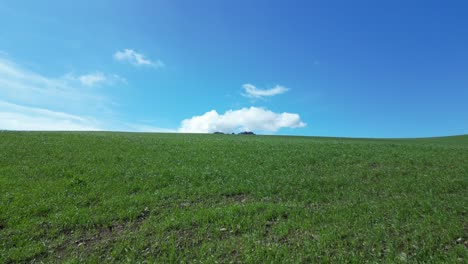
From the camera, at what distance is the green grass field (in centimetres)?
687

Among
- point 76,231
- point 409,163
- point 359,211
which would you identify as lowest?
point 76,231

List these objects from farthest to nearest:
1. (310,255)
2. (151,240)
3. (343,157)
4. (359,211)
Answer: (343,157) < (359,211) < (151,240) < (310,255)

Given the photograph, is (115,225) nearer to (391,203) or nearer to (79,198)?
(79,198)

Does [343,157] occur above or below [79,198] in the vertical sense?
above

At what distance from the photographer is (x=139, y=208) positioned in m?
9.83

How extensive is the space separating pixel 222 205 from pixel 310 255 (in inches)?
175

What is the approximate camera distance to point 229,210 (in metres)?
9.30

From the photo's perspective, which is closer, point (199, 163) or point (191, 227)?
point (191, 227)

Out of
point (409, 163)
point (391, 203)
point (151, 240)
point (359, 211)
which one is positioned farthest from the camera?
point (409, 163)

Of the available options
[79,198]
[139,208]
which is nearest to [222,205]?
[139,208]

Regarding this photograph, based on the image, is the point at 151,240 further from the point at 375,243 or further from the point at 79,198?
the point at 375,243

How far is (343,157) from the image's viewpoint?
1842 cm

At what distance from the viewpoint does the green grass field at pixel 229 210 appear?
22.5ft

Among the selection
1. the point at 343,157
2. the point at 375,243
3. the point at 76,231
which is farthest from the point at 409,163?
the point at 76,231
